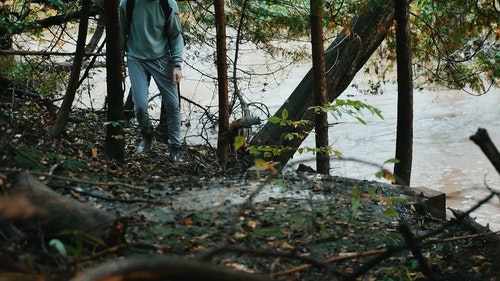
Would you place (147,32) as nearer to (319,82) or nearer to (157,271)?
(319,82)

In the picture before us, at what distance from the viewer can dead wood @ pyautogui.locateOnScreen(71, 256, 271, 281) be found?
198 cm

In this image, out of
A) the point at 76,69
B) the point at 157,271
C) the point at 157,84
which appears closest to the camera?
the point at 157,271

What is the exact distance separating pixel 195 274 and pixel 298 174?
4839mm

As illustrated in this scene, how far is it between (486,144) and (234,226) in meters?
2.03

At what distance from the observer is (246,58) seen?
818 inches

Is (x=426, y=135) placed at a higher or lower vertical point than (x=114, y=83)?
lower

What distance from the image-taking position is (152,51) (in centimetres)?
702

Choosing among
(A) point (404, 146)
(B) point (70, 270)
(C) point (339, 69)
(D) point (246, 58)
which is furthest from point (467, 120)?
(B) point (70, 270)

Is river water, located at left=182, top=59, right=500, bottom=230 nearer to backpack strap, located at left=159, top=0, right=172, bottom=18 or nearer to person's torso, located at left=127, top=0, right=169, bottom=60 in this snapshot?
person's torso, located at left=127, top=0, right=169, bottom=60

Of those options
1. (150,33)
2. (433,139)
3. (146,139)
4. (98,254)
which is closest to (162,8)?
(150,33)

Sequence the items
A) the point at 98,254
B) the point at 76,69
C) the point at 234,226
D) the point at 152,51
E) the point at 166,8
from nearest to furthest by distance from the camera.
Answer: the point at 98,254, the point at 234,226, the point at 76,69, the point at 166,8, the point at 152,51

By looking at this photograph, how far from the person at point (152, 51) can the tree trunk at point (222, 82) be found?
0.79 metres

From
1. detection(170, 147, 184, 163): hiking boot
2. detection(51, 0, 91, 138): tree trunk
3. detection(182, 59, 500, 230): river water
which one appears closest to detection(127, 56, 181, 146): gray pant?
detection(170, 147, 184, 163): hiking boot

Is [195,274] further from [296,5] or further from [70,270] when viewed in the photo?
[296,5]
